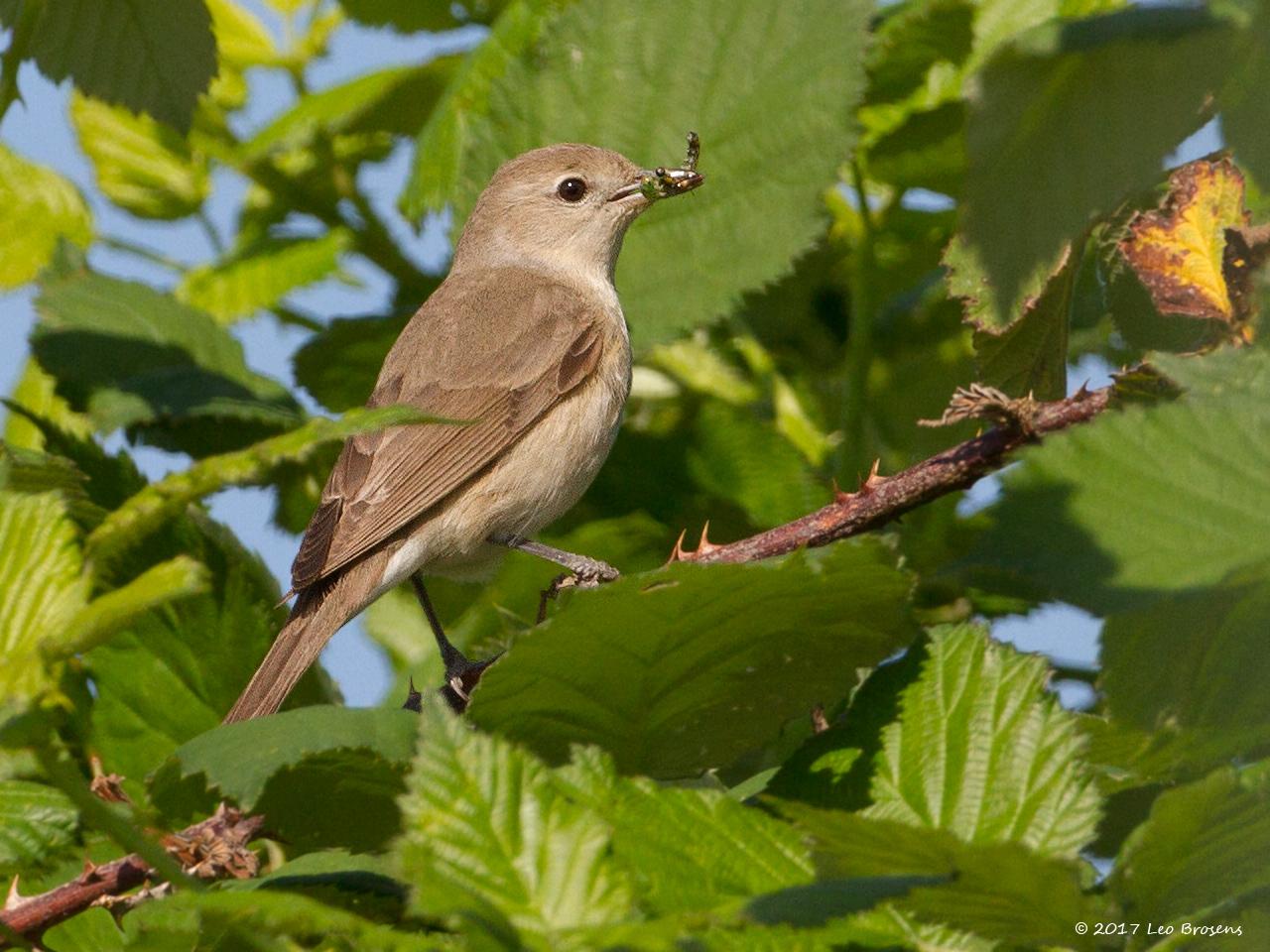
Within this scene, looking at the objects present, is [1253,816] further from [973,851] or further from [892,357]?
[892,357]

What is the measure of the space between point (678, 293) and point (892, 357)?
0.67m

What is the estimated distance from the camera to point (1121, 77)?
1315 mm

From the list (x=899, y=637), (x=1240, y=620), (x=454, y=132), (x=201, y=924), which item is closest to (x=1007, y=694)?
(x=899, y=637)

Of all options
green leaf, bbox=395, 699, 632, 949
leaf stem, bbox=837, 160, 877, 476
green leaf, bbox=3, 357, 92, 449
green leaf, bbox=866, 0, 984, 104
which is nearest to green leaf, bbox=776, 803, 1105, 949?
green leaf, bbox=395, 699, 632, 949

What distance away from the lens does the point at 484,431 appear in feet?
13.7

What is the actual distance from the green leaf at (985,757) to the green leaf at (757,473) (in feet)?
4.06

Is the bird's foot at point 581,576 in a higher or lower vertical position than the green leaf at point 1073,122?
higher

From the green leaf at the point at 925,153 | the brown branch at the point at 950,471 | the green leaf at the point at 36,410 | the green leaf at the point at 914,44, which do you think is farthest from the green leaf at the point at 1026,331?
the green leaf at the point at 36,410

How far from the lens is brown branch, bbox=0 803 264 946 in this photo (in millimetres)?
1852

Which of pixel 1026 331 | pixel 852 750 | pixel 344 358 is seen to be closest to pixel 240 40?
pixel 344 358

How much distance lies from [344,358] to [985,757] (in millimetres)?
2504

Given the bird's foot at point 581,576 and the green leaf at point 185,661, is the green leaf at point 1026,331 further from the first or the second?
the green leaf at point 185,661

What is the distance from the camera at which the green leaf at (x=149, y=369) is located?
3.25m

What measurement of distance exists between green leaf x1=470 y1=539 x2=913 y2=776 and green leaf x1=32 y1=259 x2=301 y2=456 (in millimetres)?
1397
